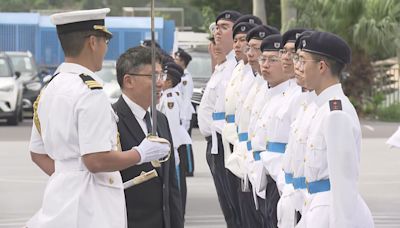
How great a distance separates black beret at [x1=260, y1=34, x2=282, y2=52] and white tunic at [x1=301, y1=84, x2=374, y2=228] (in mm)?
2428

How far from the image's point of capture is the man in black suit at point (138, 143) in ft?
24.8

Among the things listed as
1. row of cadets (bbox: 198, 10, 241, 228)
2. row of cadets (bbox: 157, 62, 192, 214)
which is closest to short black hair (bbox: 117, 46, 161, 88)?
row of cadets (bbox: 198, 10, 241, 228)

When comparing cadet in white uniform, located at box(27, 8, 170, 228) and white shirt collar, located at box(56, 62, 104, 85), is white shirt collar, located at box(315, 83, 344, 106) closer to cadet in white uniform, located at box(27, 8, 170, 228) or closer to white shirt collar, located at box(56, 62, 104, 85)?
cadet in white uniform, located at box(27, 8, 170, 228)

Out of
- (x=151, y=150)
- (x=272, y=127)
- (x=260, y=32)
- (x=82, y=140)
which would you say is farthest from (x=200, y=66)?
(x=82, y=140)

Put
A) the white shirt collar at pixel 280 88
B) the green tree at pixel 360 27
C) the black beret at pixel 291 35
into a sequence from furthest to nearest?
the green tree at pixel 360 27, the white shirt collar at pixel 280 88, the black beret at pixel 291 35

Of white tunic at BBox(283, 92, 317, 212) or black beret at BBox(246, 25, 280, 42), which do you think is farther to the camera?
black beret at BBox(246, 25, 280, 42)

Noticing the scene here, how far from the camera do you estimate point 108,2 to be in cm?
7706

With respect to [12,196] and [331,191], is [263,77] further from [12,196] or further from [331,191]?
[12,196]

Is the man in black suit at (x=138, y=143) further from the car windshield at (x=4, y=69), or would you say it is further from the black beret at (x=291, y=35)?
the car windshield at (x=4, y=69)

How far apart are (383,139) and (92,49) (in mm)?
20377

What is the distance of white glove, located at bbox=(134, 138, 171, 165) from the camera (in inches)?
261

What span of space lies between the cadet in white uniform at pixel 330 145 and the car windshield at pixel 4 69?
77.4 ft

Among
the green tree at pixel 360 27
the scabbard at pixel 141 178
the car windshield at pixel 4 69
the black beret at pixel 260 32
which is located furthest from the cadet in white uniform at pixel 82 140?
the green tree at pixel 360 27

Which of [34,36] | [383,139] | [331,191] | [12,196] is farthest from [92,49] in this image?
[34,36]
